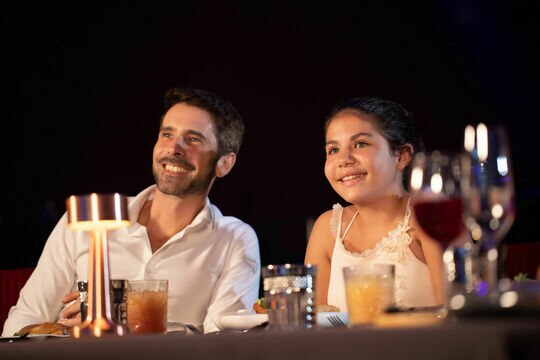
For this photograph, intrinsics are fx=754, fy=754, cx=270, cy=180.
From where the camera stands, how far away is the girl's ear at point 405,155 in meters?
2.61

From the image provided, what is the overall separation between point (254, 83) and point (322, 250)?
3.91 ft

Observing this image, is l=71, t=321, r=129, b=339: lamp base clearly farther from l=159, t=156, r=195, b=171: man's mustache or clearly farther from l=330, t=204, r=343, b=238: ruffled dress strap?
l=159, t=156, r=195, b=171: man's mustache

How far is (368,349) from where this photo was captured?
687 mm

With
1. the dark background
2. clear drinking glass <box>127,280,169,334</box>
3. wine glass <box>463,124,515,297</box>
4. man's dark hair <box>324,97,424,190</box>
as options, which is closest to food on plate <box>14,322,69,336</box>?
clear drinking glass <box>127,280,169,334</box>

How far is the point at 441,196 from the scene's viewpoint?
0.97m

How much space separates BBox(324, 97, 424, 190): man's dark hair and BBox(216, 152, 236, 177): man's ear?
524mm

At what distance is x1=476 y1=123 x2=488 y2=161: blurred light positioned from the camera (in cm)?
94

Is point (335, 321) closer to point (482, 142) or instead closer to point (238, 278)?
point (482, 142)

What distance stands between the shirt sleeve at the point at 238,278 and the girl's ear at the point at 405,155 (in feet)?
2.01

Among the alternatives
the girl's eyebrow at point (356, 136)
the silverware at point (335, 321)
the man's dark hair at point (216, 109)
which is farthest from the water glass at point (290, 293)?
the man's dark hair at point (216, 109)

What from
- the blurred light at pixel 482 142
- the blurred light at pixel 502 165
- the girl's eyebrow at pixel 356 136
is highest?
the girl's eyebrow at pixel 356 136

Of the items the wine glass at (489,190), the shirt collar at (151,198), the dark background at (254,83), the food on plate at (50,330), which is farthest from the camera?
the dark background at (254,83)

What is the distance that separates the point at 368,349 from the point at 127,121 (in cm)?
309

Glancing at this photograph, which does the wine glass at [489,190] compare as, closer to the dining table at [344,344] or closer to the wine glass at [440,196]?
the wine glass at [440,196]
